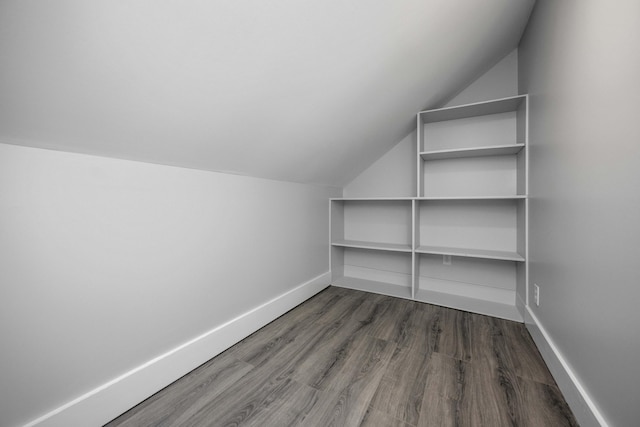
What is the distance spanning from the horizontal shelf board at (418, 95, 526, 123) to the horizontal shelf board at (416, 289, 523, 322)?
5.28 ft

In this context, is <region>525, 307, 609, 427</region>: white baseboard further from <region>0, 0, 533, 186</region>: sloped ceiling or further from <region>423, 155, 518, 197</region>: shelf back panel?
<region>0, 0, 533, 186</region>: sloped ceiling

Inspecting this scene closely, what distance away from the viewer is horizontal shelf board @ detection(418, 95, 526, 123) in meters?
1.90

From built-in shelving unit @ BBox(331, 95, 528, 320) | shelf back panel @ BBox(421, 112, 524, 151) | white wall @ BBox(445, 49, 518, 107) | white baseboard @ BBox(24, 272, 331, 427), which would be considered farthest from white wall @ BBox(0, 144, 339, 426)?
white wall @ BBox(445, 49, 518, 107)

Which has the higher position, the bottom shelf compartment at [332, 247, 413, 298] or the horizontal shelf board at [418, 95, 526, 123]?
the horizontal shelf board at [418, 95, 526, 123]

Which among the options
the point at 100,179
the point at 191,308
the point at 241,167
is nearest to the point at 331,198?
the point at 241,167

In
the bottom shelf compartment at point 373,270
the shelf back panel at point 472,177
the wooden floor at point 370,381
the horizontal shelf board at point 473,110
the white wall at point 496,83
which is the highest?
the white wall at point 496,83

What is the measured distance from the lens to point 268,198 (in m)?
1.77

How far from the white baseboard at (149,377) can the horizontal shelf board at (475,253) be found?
142 cm

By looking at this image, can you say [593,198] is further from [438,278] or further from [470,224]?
[438,278]

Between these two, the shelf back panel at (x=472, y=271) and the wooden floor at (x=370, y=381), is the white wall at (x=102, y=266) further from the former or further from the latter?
the shelf back panel at (x=472, y=271)

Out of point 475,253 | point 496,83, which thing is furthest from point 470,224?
point 496,83

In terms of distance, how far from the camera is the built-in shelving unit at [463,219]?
1.98 m

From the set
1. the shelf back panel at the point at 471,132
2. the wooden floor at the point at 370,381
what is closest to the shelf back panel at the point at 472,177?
the shelf back panel at the point at 471,132

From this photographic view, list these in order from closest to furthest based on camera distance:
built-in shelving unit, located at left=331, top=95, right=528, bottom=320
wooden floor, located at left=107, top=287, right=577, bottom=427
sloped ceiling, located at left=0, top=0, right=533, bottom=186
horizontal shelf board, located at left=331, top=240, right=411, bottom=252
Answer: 1. sloped ceiling, located at left=0, top=0, right=533, bottom=186
2. wooden floor, located at left=107, top=287, right=577, bottom=427
3. built-in shelving unit, located at left=331, top=95, right=528, bottom=320
4. horizontal shelf board, located at left=331, top=240, right=411, bottom=252
